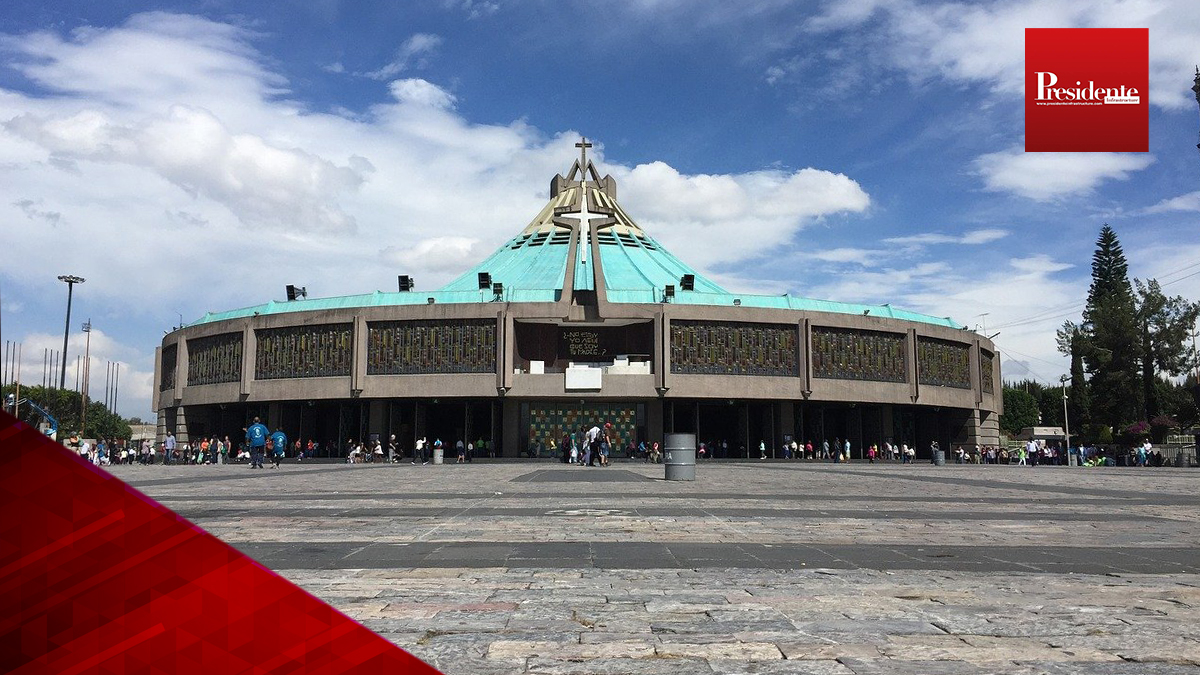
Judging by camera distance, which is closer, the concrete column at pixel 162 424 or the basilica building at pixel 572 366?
the basilica building at pixel 572 366

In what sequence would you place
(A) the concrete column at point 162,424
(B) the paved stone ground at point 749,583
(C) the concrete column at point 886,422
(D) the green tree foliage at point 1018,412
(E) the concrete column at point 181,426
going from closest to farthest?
(B) the paved stone ground at point 749,583 < (C) the concrete column at point 886,422 < (E) the concrete column at point 181,426 < (A) the concrete column at point 162,424 < (D) the green tree foliage at point 1018,412

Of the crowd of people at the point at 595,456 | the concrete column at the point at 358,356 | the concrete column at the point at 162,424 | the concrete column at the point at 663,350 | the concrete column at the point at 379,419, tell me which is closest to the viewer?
the crowd of people at the point at 595,456

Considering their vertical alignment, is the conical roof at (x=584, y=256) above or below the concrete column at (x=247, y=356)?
above

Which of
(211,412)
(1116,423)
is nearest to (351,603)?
(211,412)

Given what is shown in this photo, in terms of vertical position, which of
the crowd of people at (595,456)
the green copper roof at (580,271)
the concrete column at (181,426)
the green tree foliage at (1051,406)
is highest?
the green copper roof at (580,271)

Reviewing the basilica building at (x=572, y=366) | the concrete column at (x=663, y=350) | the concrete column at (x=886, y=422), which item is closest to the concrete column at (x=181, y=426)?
the basilica building at (x=572, y=366)

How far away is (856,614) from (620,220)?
217 ft

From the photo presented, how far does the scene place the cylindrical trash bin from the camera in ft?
70.5

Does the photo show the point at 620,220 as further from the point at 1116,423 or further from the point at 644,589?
the point at 644,589

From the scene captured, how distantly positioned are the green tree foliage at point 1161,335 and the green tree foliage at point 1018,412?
4150 centimetres

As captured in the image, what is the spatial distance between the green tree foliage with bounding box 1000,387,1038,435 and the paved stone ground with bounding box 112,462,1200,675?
100463 millimetres

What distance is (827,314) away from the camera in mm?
53562

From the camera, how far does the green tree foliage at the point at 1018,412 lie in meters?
105

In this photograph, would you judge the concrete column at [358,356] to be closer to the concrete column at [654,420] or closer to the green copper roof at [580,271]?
the green copper roof at [580,271]
